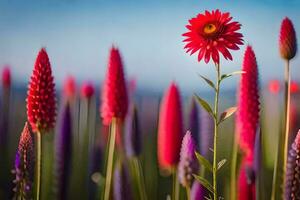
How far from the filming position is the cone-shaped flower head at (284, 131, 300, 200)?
1833mm

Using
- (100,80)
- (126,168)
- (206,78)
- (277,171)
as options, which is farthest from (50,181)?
(277,171)

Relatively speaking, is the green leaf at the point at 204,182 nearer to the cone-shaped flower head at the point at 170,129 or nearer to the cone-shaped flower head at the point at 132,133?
the cone-shaped flower head at the point at 170,129

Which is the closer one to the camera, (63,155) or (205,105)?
(205,105)

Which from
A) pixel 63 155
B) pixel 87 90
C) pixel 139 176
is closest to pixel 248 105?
pixel 139 176

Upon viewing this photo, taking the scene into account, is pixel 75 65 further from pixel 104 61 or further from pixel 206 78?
pixel 206 78

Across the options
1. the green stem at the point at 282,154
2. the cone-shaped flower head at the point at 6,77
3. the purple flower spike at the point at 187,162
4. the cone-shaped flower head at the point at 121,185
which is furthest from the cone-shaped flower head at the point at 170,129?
the cone-shaped flower head at the point at 6,77

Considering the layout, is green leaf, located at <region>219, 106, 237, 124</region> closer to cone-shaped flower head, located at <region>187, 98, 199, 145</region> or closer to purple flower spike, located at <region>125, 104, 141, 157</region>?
cone-shaped flower head, located at <region>187, 98, 199, 145</region>

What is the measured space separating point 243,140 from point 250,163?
0.09 m

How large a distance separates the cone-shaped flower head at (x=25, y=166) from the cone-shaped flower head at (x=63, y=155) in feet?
0.30

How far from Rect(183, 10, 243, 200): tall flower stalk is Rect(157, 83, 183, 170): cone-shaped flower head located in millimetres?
103

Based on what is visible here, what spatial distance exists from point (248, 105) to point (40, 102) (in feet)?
2.29

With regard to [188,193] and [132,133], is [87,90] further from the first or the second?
[188,193]

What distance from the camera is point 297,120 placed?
1923 mm

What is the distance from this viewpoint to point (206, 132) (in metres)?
1.92
